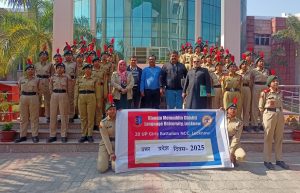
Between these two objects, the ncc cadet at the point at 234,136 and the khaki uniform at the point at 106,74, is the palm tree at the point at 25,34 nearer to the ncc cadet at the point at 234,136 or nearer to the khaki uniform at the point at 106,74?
the khaki uniform at the point at 106,74

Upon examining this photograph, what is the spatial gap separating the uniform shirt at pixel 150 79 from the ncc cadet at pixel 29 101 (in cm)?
247

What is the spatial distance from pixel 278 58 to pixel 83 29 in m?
23.4

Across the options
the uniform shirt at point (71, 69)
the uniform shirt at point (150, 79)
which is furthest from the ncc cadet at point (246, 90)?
the uniform shirt at point (71, 69)

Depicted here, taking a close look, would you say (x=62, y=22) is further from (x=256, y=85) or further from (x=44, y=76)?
(x=256, y=85)

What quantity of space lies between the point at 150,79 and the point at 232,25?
503cm

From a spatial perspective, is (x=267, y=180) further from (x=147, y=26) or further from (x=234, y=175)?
(x=147, y=26)

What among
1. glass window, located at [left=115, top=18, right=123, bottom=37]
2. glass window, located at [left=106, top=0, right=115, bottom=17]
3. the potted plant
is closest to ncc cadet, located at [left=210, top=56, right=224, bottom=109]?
the potted plant

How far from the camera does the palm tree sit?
1499cm

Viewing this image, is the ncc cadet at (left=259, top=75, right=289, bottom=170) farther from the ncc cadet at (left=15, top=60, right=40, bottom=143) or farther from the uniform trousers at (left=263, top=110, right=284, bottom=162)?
the ncc cadet at (left=15, top=60, right=40, bottom=143)

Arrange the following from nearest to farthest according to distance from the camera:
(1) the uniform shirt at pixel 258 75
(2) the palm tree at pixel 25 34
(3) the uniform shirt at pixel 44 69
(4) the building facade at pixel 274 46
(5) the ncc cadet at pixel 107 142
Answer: (5) the ncc cadet at pixel 107 142 < (1) the uniform shirt at pixel 258 75 < (3) the uniform shirt at pixel 44 69 < (2) the palm tree at pixel 25 34 < (4) the building facade at pixel 274 46

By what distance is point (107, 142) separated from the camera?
6.75m

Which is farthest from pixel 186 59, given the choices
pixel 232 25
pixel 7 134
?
pixel 7 134

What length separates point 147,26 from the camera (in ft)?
101

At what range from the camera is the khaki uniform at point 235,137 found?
6801 mm
